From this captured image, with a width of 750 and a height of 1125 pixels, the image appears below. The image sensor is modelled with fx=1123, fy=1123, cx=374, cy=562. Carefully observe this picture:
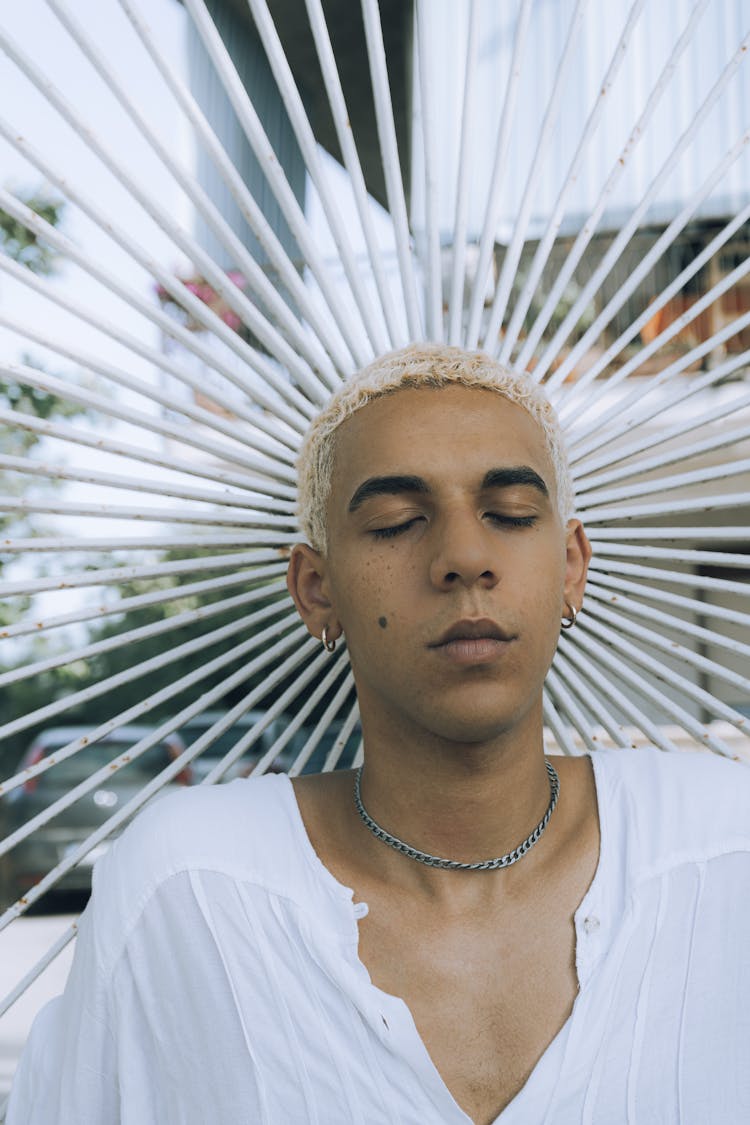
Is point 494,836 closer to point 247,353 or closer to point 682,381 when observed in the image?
point 247,353

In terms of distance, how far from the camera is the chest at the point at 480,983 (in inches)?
55.1

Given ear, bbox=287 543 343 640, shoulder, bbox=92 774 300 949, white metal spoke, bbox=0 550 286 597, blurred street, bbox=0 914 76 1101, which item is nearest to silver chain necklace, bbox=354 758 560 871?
shoulder, bbox=92 774 300 949

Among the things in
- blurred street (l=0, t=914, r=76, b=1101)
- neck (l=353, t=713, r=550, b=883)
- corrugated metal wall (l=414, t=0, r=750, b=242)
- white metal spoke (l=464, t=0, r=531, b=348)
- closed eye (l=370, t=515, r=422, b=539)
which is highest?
corrugated metal wall (l=414, t=0, r=750, b=242)

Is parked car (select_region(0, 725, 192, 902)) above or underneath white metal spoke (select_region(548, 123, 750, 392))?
underneath

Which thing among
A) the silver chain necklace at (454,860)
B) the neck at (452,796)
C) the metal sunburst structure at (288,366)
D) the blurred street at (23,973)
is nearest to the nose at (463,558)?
the neck at (452,796)

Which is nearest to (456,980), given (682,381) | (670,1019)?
(670,1019)

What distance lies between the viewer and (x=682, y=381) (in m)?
7.43

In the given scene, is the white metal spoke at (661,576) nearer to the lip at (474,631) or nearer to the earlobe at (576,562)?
the earlobe at (576,562)

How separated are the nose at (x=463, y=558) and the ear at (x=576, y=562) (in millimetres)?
281

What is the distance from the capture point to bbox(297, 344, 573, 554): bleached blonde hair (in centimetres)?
158

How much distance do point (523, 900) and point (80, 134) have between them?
1.32 meters

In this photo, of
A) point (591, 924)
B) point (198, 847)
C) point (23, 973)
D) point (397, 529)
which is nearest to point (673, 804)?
point (591, 924)

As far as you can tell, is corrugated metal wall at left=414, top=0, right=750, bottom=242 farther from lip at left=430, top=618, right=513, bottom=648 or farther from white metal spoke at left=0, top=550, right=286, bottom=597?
lip at left=430, top=618, right=513, bottom=648

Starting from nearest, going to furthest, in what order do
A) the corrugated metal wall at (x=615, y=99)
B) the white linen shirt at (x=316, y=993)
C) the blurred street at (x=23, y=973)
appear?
the white linen shirt at (x=316, y=993) < the blurred street at (x=23, y=973) < the corrugated metal wall at (x=615, y=99)
